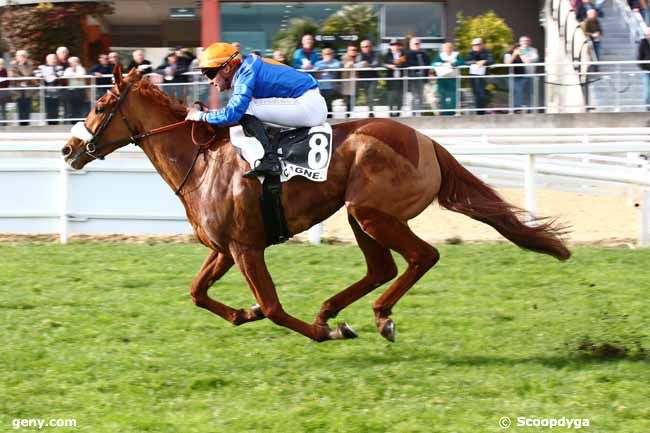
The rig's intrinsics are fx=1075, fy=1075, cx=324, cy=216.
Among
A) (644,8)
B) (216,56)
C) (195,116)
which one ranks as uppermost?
(644,8)

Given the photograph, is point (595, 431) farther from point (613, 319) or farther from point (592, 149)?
point (592, 149)

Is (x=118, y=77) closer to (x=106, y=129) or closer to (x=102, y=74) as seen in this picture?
(x=106, y=129)

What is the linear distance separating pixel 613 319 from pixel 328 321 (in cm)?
179

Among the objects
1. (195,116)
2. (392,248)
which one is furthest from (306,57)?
(392,248)

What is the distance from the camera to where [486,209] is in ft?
21.0

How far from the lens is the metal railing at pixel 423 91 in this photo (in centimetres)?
1495

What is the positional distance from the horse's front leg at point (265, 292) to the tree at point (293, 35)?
38.4ft

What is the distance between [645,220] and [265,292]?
4388 mm

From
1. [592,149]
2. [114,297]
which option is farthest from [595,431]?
[592,149]

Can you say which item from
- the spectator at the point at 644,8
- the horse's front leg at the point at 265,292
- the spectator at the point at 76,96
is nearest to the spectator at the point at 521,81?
the spectator at the point at 644,8

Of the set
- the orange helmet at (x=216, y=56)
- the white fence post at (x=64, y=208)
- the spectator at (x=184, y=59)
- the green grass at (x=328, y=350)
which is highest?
the spectator at (x=184, y=59)

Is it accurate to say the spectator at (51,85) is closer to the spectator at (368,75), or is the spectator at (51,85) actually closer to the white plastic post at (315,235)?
the spectator at (368,75)

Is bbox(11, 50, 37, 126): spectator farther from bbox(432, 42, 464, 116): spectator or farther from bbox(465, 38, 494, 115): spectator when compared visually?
bbox(465, 38, 494, 115): spectator

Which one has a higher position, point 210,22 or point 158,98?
point 210,22
